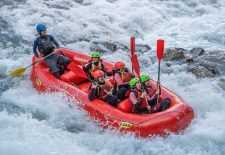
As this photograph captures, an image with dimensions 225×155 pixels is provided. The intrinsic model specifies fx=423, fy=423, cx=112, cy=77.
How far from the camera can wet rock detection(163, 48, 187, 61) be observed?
10719 millimetres

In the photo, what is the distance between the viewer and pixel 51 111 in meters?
8.04

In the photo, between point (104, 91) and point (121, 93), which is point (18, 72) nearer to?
point (104, 91)

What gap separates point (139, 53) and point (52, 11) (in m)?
3.92

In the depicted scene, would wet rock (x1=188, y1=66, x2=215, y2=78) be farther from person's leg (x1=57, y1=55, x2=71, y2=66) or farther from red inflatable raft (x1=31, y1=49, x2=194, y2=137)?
person's leg (x1=57, y1=55, x2=71, y2=66)

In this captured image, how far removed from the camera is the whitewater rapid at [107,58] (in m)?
6.98

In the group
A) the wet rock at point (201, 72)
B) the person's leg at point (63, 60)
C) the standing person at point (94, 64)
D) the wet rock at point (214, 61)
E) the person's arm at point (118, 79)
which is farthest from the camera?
the wet rock at point (214, 61)

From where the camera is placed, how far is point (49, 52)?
908 cm

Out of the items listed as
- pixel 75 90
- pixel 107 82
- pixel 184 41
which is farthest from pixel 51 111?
pixel 184 41

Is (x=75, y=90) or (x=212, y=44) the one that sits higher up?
(x=75, y=90)

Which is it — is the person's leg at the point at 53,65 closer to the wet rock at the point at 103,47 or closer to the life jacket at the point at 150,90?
the life jacket at the point at 150,90

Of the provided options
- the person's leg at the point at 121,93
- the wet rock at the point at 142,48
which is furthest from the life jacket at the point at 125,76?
the wet rock at the point at 142,48

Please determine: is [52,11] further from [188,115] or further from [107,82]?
[188,115]

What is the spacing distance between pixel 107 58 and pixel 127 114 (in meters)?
3.88

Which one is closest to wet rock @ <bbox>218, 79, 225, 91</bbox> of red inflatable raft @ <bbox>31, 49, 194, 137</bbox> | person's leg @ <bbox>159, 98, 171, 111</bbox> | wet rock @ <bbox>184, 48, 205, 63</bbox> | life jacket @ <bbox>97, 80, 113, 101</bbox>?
wet rock @ <bbox>184, 48, 205, 63</bbox>
